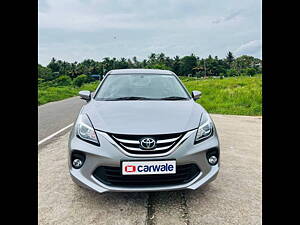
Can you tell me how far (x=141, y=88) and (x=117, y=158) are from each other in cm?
144

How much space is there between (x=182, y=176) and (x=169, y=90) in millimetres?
1441

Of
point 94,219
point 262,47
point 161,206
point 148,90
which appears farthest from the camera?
point 148,90

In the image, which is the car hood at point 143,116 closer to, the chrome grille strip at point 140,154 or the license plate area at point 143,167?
the chrome grille strip at point 140,154

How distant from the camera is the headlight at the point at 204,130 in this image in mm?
2287

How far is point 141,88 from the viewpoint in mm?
3330

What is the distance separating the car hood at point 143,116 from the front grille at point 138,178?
339 mm

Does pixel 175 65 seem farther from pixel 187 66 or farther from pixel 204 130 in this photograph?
pixel 204 130

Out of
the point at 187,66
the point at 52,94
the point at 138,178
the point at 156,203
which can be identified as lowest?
the point at 156,203

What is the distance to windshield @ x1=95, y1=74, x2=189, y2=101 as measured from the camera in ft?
10.3

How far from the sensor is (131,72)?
3.77m

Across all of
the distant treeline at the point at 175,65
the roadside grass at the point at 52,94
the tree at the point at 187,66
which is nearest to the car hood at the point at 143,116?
the roadside grass at the point at 52,94

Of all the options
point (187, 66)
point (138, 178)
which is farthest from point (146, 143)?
point (187, 66)
